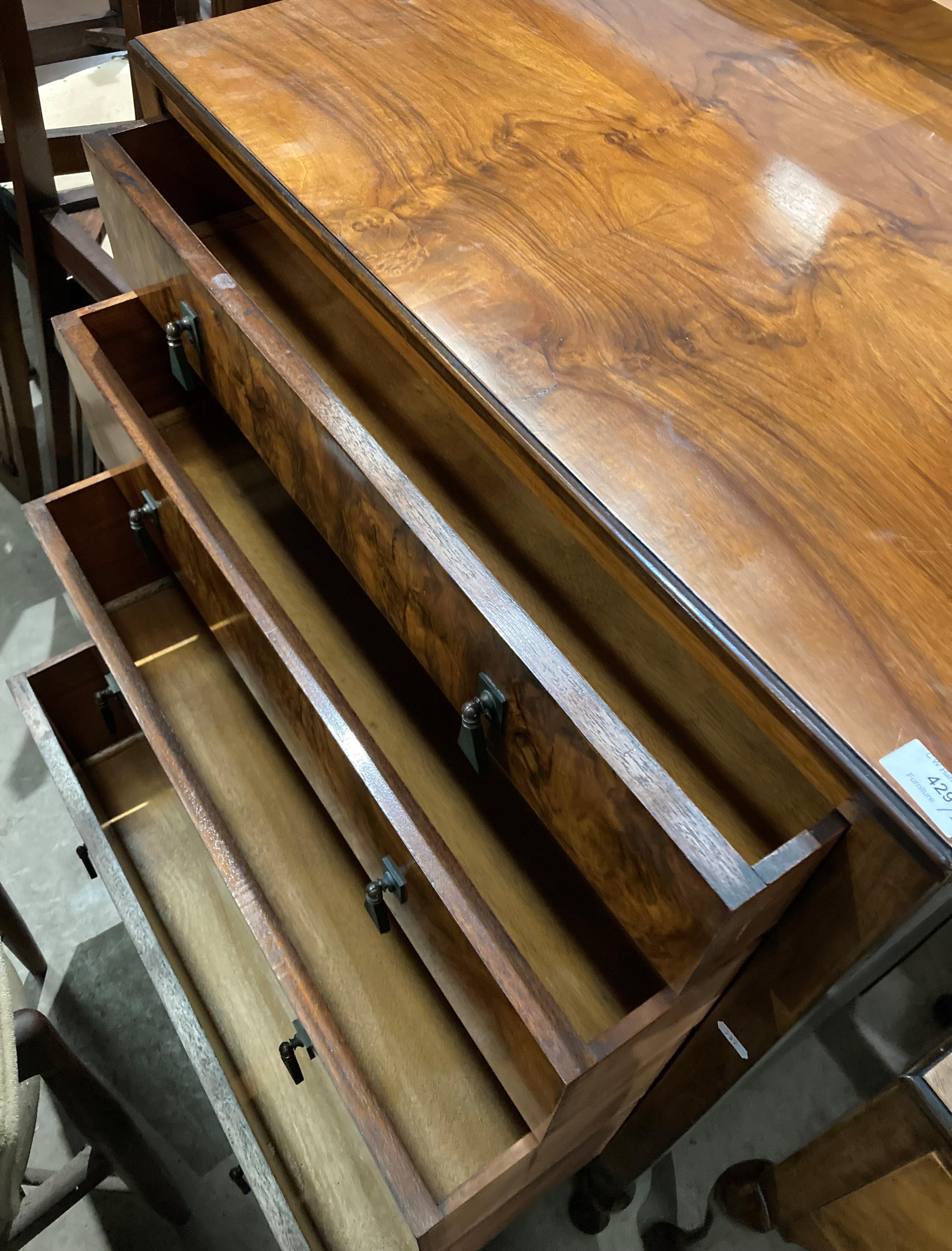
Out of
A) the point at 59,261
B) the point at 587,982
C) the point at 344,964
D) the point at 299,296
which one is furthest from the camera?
the point at 59,261

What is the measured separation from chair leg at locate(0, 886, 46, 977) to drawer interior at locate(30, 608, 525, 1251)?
0.35 feet

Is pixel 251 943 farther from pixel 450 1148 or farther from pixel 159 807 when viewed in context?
pixel 450 1148

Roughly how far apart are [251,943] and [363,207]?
64cm

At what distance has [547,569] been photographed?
2.36 ft

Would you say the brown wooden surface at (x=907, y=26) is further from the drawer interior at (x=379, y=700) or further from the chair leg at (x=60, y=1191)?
the chair leg at (x=60, y=1191)

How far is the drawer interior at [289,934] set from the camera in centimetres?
73

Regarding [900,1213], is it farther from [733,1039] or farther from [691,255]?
[691,255]

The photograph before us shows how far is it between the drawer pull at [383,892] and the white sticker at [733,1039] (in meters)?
0.22

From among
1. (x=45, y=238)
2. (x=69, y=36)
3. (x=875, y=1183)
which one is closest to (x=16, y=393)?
(x=45, y=238)

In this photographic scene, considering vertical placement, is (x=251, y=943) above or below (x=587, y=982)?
below

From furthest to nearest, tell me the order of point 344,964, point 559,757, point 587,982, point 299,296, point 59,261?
point 59,261, point 299,296, point 344,964, point 587,982, point 559,757

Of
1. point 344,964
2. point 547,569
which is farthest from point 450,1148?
point 547,569

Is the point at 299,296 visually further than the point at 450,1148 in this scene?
Yes

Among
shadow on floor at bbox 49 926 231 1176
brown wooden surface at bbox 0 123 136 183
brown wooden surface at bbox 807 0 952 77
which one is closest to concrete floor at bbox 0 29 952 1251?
shadow on floor at bbox 49 926 231 1176
